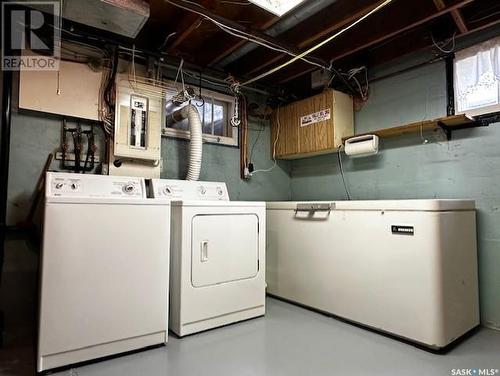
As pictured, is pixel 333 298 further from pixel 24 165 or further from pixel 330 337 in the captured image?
pixel 24 165

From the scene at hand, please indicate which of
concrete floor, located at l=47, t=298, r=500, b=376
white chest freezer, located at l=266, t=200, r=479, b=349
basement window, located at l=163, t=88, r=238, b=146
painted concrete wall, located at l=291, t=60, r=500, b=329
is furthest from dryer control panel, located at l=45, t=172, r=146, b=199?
painted concrete wall, located at l=291, t=60, r=500, b=329

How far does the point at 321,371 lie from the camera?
5.60 feet

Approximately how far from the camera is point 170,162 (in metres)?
2.99

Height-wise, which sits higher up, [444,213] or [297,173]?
[297,173]

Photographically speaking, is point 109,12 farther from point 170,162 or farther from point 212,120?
point 212,120

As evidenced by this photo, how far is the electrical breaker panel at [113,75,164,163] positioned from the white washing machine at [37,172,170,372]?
0.52m

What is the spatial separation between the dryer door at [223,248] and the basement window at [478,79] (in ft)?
6.28

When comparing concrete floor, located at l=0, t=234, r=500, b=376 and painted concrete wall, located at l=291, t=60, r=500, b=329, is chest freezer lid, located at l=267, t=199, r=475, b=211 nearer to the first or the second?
painted concrete wall, located at l=291, t=60, r=500, b=329

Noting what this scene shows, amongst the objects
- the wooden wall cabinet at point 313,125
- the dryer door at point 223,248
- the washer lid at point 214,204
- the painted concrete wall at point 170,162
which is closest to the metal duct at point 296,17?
the wooden wall cabinet at point 313,125

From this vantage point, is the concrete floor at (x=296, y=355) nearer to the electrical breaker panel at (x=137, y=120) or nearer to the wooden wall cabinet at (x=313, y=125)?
the electrical breaker panel at (x=137, y=120)

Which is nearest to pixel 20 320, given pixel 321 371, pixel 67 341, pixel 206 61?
pixel 67 341

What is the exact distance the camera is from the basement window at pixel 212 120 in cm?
305

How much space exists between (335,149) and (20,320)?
2.98 meters

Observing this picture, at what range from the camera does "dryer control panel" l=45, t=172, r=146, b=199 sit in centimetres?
202
